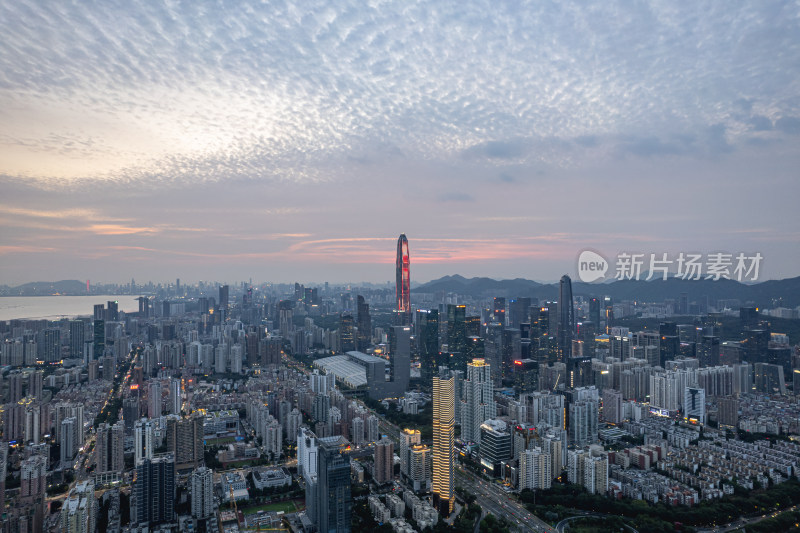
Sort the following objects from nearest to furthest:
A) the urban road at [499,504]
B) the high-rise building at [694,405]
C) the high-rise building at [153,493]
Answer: the high-rise building at [153,493], the urban road at [499,504], the high-rise building at [694,405]

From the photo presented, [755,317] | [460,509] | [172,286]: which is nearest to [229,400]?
[460,509]

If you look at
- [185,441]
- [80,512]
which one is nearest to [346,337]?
[185,441]

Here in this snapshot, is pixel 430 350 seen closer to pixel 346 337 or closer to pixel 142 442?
pixel 346 337

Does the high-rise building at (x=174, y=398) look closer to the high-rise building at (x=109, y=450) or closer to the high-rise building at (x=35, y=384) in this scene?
the high-rise building at (x=35, y=384)

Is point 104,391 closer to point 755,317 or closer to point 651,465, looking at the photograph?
point 651,465

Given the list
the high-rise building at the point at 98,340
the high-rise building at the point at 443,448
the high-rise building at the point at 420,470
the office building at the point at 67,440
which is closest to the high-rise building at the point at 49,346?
the high-rise building at the point at 98,340

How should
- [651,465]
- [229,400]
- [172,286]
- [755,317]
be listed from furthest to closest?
[172,286] < [755,317] < [229,400] < [651,465]
